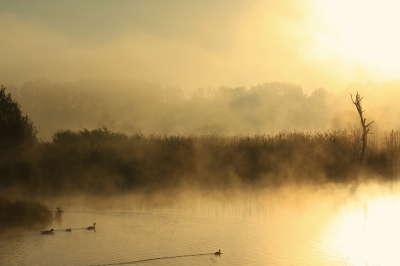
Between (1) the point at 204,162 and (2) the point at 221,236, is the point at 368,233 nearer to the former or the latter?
(2) the point at 221,236

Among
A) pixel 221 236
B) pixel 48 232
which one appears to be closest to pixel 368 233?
pixel 221 236

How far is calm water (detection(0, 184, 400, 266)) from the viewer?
383 inches

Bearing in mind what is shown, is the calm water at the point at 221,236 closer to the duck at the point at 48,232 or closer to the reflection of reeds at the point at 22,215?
the duck at the point at 48,232

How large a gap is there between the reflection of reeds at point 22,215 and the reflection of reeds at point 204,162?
7026mm

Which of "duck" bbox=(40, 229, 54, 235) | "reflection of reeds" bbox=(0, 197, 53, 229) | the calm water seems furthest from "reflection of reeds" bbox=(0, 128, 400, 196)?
"duck" bbox=(40, 229, 54, 235)

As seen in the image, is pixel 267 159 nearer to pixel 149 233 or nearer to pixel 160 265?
pixel 149 233

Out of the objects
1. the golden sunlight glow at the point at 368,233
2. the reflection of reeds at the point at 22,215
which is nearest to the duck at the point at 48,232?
the reflection of reeds at the point at 22,215

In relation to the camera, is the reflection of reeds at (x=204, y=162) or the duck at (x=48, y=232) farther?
the reflection of reeds at (x=204, y=162)

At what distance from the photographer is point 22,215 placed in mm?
13008

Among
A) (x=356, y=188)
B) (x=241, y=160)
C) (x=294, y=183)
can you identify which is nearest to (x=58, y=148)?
(x=241, y=160)

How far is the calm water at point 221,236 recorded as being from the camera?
9.73m

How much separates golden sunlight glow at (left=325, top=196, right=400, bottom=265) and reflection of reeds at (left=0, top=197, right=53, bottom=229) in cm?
642

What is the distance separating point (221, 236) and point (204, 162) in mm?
11476

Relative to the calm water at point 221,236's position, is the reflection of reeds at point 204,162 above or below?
above
